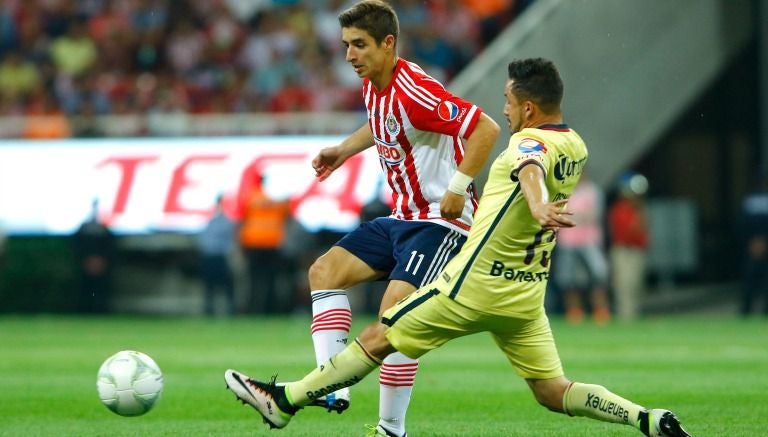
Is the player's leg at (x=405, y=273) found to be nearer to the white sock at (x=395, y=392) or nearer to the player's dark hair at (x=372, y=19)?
the white sock at (x=395, y=392)

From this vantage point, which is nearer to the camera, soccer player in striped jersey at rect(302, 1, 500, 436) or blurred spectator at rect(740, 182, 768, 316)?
soccer player in striped jersey at rect(302, 1, 500, 436)

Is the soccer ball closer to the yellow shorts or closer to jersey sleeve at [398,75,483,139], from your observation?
the yellow shorts

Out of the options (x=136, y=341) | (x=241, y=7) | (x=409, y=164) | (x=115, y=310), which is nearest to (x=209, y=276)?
(x=115, y=310)

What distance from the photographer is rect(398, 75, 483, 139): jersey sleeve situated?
7.33 meters

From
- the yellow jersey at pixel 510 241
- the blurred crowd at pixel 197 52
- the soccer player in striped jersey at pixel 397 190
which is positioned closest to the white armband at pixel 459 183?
the soccer player in striped jersey at pixel 397 190

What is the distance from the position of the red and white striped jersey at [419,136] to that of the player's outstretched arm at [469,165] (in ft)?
0.18

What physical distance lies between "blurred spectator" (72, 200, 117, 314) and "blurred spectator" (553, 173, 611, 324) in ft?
22.6

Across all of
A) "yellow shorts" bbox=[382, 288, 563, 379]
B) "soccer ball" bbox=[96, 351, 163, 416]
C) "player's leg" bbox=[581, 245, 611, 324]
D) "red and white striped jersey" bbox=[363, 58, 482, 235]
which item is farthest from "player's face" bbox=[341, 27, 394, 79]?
"player's leg" bbox=[581, 245, 611, 324]

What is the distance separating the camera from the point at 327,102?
883 inches

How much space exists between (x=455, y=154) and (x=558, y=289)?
44.1 ft

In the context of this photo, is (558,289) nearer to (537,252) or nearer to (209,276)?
(209,276)

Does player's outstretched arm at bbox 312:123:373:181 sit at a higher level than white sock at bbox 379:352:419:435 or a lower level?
higher

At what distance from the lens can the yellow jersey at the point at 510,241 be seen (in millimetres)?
6652

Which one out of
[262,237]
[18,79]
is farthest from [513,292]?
[18,79]
